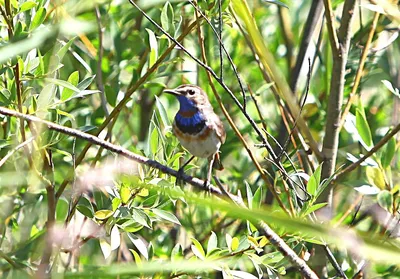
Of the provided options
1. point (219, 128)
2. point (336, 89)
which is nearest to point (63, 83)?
point (336, 89)

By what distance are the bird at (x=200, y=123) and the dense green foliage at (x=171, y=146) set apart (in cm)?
11

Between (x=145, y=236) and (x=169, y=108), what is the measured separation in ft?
2.90

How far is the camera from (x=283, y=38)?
3734 mm

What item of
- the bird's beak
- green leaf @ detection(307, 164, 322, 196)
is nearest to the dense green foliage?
green leaf @ detection(307, 164, 322, 196)

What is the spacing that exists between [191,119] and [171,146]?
0.66 meters

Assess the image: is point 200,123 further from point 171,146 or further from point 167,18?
point 167,18

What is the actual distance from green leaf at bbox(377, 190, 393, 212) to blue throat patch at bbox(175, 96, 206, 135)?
88 cm

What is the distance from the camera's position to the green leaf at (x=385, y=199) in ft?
7.68

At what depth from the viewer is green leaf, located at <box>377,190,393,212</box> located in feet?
7.68

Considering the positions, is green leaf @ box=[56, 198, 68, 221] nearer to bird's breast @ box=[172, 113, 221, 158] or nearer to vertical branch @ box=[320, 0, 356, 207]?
bird's breast @ box=[172, 113, 221, 158]

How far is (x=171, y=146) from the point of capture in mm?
2494

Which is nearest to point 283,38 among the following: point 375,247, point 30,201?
point 30,201

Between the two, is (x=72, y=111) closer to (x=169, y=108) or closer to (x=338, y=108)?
(x=169, y=108)

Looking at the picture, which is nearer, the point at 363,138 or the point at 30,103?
the point at 30,103
